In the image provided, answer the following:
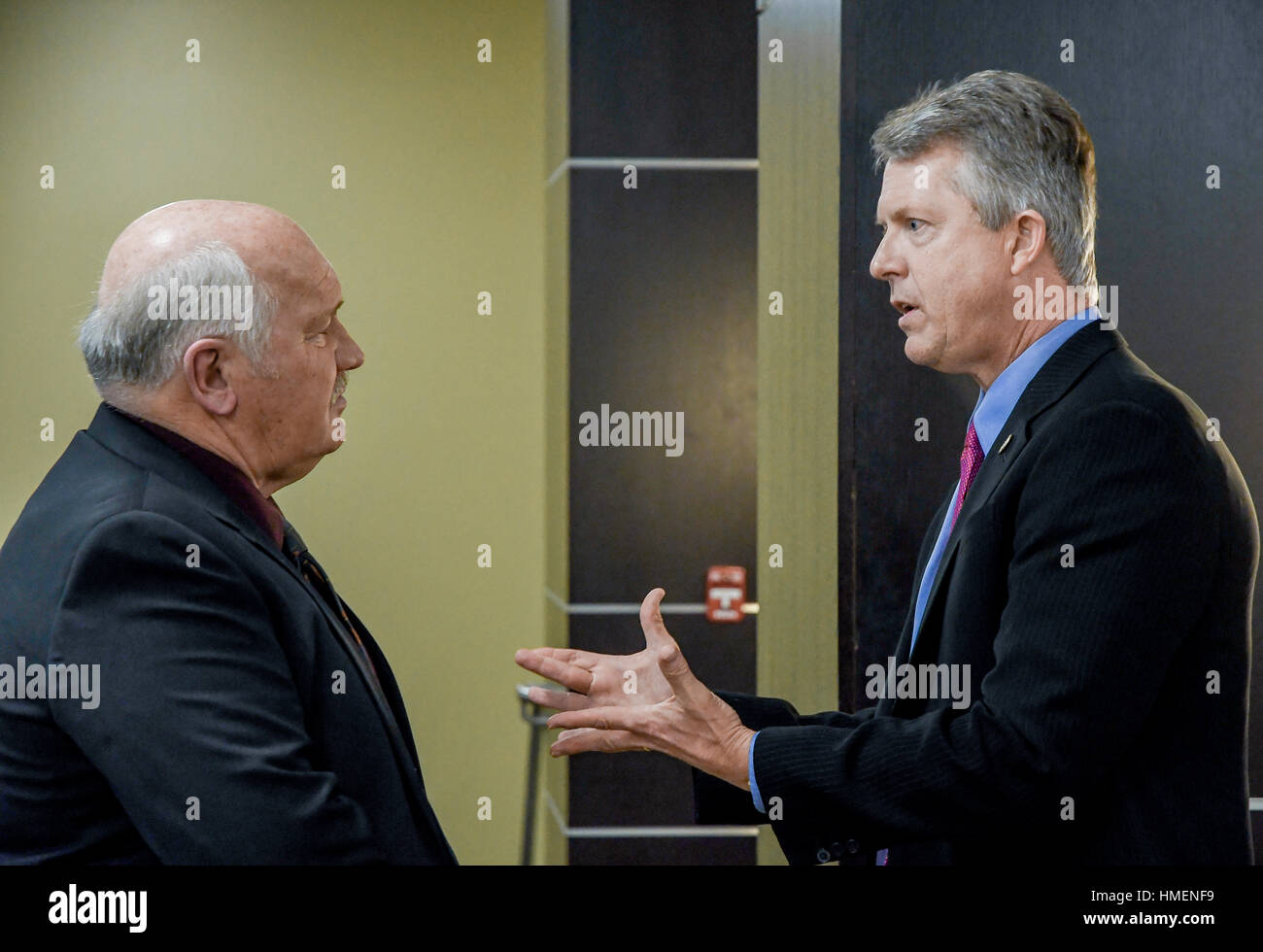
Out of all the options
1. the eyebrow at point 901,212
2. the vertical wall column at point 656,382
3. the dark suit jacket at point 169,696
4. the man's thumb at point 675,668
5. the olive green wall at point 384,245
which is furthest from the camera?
the olive green wall at point 384,245

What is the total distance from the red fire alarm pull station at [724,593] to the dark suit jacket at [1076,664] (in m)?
1.99

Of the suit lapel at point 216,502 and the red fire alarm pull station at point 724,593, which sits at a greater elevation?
the suit lapel at point 216,502

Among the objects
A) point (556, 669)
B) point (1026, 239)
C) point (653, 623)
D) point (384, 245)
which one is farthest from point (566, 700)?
point (384, 245)

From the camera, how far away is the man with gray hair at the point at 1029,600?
1.12m

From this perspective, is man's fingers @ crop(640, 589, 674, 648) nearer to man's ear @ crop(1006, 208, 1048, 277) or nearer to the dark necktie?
the dark necktie

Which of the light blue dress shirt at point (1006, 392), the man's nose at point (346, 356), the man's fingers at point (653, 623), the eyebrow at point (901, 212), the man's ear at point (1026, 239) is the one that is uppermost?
the eyebrow at point (901, 212)

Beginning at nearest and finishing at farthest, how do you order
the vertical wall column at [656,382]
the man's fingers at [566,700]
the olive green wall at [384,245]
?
the man's fingers at [566,700], the vertical wall column at [656,382], the olive green wall at [384,245]

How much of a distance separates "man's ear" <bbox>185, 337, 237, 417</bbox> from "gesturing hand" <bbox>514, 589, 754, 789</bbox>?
39 centimetres

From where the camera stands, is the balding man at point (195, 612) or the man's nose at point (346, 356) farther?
the man's nose at point (346, 356)

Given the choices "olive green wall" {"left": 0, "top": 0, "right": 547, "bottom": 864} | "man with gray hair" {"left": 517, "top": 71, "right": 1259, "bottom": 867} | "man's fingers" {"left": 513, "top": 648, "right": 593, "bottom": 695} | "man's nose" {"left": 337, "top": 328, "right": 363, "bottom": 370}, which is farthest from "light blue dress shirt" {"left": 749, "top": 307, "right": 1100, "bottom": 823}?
"olive green wall" {"left": 0, "top": 0, "right": 547, "bottom": 864}

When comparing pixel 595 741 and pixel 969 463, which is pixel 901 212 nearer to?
pixel 969 463

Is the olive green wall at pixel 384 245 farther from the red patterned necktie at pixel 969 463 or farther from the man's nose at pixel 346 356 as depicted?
the red patterned necktie at pixel 969 463

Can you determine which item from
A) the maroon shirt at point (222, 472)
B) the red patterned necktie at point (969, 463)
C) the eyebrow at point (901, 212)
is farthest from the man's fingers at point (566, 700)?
the eyebrow at point (901, 212)

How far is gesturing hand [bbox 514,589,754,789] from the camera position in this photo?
1.26 m
